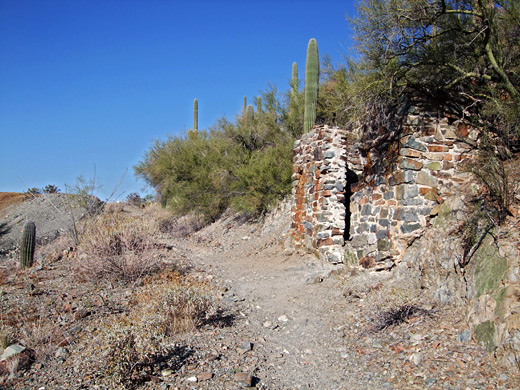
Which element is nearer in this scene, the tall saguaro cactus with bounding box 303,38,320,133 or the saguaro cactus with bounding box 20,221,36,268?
the saguaro cactus with bounding box 20,221,36,268

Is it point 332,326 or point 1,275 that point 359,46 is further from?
point 1,275

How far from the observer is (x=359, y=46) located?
7500mm

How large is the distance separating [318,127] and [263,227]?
508cm

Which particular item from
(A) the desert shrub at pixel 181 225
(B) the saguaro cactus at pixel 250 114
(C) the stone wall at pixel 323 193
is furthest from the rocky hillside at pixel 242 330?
(B) the saguaro cactus at pixel 250 114

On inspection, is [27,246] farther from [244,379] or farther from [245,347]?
[244,379]

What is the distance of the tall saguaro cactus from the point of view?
12.2 m

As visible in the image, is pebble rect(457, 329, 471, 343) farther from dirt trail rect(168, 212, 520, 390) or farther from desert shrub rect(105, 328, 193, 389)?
desert shrub rect(105, 328, 193, 389)

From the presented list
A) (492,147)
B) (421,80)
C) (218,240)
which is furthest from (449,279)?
(218,240)

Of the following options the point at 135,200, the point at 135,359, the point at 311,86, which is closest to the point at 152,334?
the point at 135,359

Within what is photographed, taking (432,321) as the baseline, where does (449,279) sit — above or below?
above

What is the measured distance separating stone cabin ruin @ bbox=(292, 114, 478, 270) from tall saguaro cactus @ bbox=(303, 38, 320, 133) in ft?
6.98

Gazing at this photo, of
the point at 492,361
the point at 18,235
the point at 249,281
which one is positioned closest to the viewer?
the point at 492,361

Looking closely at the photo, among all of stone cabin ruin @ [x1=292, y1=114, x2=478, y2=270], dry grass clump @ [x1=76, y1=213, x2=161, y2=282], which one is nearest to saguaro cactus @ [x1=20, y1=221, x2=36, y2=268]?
dry grass clump @ [x1=76, y1=213, x2=161, y2=282]

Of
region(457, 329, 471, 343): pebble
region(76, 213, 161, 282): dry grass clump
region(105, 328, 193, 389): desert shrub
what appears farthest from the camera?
region(76, 213, 161, 282): dry grass clump
